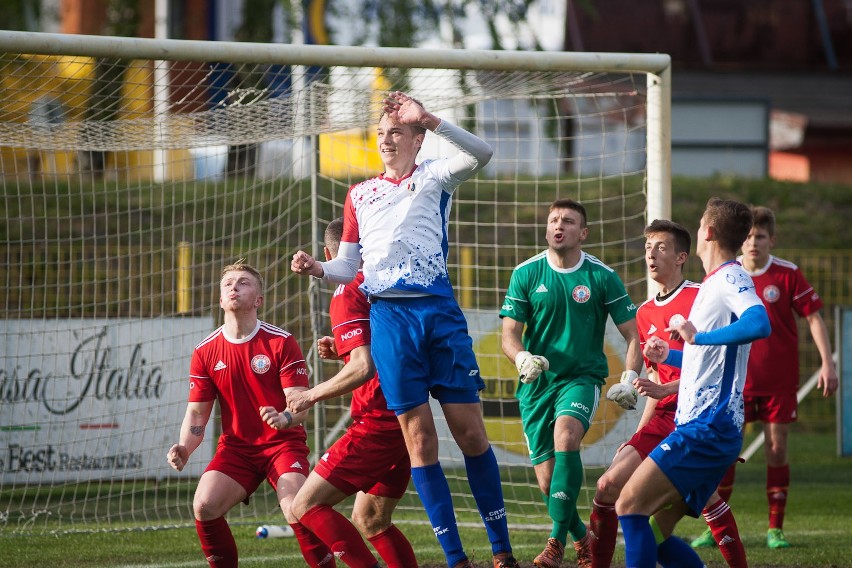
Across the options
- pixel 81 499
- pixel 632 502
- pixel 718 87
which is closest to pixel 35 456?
pixel 81 499

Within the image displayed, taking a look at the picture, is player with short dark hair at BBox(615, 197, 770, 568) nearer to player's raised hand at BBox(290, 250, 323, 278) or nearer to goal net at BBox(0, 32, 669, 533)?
player's raised hand at BBox(290, 250, 323, 278)

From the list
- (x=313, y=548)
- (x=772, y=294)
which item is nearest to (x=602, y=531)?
(x=313, y=548)

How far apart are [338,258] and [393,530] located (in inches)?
54.6

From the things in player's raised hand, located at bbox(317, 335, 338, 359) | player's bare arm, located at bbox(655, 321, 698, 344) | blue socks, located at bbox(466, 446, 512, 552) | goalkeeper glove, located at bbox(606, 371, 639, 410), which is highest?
player's bare arm, located at bbox(655, 321, 698, 344)

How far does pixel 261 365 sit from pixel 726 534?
2.54 m

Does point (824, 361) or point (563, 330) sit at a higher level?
point (563, 330)

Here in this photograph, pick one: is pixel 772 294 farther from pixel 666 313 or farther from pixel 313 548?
pixel 313 548

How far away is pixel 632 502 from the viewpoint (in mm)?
4746

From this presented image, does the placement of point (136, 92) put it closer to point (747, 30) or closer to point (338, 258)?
point (338, 258)

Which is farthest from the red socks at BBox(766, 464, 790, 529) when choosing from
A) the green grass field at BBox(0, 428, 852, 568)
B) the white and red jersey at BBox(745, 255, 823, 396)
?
the white and red jersey at BBox(745, 255, 823, 396)

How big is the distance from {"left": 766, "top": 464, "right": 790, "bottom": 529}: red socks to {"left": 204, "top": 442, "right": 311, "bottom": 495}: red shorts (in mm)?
3415

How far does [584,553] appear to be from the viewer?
20.3 feet

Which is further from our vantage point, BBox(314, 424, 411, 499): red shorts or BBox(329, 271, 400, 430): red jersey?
BBox(329, 271, 400, 430): red jersey

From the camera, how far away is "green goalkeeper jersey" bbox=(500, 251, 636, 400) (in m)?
6.34
